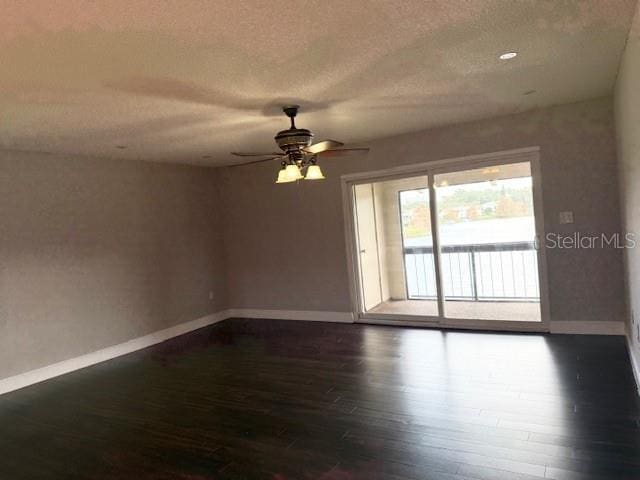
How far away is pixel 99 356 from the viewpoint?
5281 mm

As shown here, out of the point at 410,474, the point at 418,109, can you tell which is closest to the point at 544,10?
the point at 418,109

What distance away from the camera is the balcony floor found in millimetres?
5148

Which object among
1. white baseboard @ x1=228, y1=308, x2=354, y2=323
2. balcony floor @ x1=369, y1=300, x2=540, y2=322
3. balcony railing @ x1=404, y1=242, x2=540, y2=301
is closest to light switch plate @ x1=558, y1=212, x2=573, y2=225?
balcony railing @ x1=404, y1=242, x2=540, y2=301

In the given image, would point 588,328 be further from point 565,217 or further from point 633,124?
point 633,124

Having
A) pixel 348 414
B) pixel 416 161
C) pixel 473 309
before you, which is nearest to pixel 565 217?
pixel 473 309

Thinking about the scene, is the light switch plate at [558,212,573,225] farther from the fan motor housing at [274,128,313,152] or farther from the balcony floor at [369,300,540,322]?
the fan motor housing at [274,128,313,152]

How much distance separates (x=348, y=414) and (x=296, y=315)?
3.38 meters

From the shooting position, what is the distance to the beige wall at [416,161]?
14.9 ft

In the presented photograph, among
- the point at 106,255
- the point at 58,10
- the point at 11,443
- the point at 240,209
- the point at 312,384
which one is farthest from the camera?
the point at 240,209

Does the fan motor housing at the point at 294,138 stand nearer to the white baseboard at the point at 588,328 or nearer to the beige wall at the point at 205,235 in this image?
the beige wall at the point at 205,235

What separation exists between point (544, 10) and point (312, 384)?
3.19 m

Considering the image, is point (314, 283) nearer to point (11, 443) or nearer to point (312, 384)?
point (312, 384)

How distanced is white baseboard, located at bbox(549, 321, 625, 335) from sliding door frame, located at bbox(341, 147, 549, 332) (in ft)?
0.35

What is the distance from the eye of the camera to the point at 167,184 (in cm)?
631
